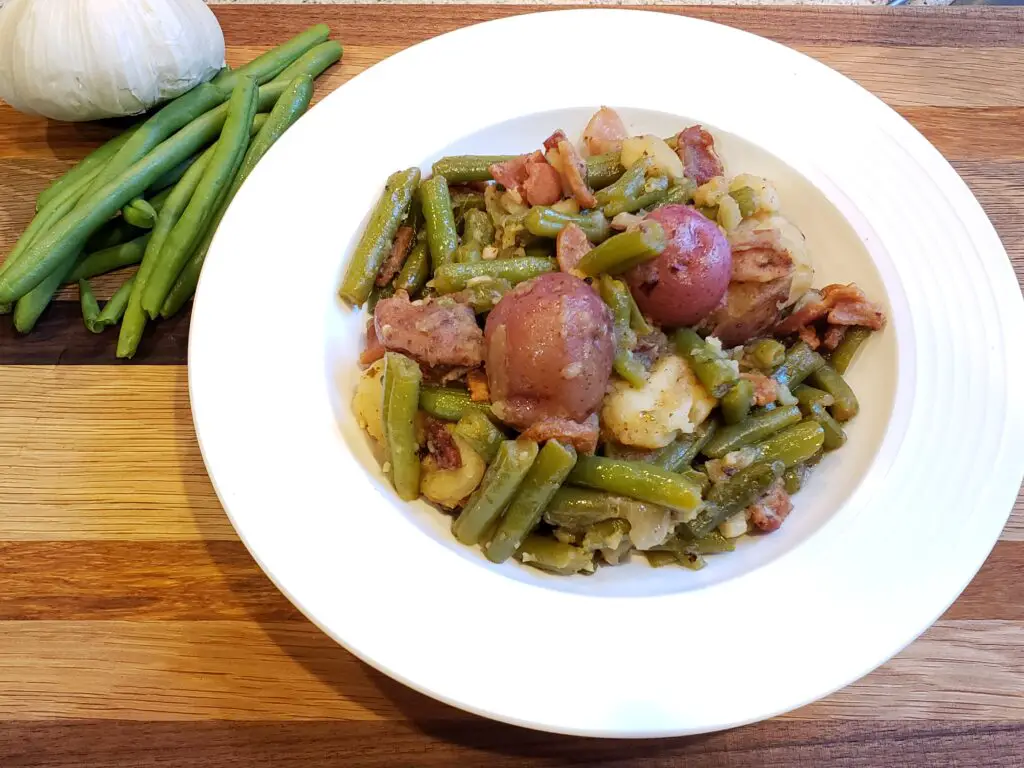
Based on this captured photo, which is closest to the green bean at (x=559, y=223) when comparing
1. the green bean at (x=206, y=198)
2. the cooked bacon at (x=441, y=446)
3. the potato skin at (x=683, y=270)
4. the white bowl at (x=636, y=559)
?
the potato skin at (x=683, y=270)

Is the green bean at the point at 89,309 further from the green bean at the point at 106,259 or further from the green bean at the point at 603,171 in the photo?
the green bean at the point at 603,171

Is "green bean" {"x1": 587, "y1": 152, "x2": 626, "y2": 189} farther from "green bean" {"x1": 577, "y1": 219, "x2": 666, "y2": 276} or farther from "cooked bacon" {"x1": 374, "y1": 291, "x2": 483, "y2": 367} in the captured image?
"cooked bacon" {"x1": 374, "y1": 291, "x2": 483, "y2": 367}

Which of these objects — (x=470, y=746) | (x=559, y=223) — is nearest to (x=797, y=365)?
(x=559, y=223)

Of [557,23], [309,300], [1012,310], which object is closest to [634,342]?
[309,300]

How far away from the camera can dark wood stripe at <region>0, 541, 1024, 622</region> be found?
2.02 m

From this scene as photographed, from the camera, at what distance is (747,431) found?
202 centimetres

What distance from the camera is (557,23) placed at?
8.56 ft

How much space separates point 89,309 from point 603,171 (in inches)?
70.3

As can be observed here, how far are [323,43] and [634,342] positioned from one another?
6.51 ft

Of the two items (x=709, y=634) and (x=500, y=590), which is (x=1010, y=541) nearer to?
(x=709, y=634)

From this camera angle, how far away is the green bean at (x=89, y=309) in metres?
2.46

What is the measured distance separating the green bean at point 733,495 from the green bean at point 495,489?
0.49 metres

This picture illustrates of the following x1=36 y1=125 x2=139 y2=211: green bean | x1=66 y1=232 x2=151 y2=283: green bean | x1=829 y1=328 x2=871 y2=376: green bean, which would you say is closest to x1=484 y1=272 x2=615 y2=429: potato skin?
x1=829 y1=328 x2=871 y2=376: green bean

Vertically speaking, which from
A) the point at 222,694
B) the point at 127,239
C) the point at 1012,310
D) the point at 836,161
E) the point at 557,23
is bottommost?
the point at 222,694
